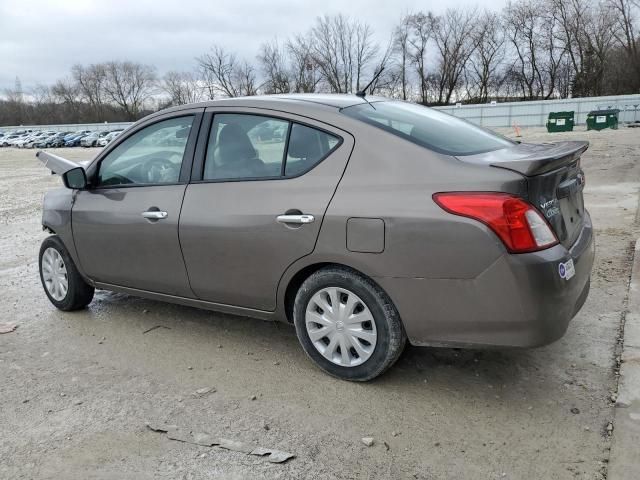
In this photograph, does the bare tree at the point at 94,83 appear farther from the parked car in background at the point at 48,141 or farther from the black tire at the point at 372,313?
the black tire at the point at 372,313

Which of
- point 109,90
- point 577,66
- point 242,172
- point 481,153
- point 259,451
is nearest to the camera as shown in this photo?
point 259,451

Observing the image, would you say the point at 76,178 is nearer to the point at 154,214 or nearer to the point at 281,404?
the point at 154,214

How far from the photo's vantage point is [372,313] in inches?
123

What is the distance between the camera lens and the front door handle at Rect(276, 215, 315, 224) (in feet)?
10.5

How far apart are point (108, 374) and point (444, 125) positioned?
8.78 ft

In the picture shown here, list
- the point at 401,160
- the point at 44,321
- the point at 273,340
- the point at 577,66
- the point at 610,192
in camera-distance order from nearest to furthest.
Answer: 1. the point at 401,160
2. the point at 273,340
3. the point at 44,321
4. the point at 610,192
5. the point at 577,66

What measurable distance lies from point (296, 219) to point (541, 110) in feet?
152

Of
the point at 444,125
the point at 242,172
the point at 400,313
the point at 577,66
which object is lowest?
the point at 400,313

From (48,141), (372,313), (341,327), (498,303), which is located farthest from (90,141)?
(498,303)

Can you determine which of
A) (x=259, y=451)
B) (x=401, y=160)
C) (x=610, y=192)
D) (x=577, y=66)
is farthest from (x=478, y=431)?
(x=577, y=66)

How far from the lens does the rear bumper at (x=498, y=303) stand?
2.71 metres

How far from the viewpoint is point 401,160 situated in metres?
3.03

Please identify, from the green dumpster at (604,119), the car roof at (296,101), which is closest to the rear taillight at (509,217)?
the car roof at (296,101)

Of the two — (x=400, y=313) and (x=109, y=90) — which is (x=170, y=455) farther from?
(x=109, y=90)
